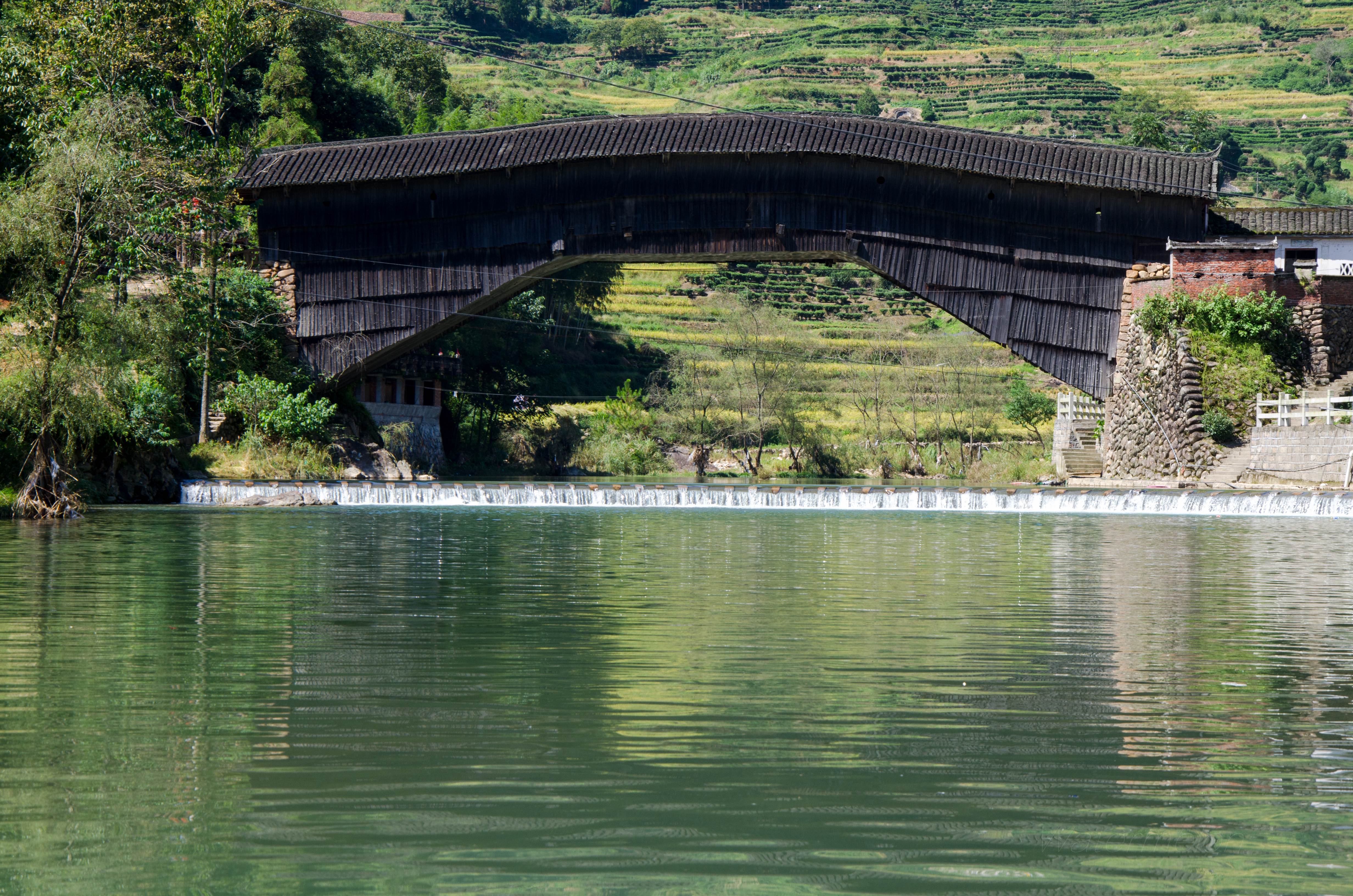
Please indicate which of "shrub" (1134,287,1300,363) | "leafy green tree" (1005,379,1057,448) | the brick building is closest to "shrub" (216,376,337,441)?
"shrub" (1134,287,1300,363)

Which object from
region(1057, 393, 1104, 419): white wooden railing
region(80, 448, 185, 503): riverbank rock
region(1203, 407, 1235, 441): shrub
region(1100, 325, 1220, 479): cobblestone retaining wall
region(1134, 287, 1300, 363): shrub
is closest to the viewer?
region(80, 448, 185, 503): riverbank rock

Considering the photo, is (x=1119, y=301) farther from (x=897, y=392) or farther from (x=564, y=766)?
(x=564, y=766)

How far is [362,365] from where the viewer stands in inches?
1538

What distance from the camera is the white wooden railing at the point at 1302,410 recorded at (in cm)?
2923

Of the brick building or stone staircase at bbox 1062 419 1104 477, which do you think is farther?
stone staircase at bbox 1062 419 1104 477

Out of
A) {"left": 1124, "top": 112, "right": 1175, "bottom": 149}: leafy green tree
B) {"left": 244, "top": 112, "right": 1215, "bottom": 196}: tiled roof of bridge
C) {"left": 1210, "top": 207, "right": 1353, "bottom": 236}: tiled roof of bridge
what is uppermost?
{"left": 1124, "top": 112, "right": 1175, "bottom": 149}: leafy green tree

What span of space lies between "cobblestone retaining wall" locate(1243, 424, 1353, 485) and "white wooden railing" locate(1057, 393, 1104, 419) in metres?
10.8

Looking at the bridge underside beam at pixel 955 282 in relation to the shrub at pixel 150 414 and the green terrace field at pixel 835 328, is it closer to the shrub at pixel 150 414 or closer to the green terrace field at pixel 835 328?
the shrub at pixel 150 414

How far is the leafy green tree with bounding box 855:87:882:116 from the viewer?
11575 centimetres

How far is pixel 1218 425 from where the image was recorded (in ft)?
107

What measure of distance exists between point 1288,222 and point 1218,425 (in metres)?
6.91

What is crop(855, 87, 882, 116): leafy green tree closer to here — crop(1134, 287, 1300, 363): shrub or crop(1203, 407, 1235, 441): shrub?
crop(1134, 287, 1300, 363): shrub

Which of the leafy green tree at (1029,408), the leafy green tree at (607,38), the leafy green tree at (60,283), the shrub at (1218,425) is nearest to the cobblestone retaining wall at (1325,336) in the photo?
the shrub at (1218,425)

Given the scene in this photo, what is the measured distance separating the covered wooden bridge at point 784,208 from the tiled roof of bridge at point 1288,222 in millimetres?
1615
